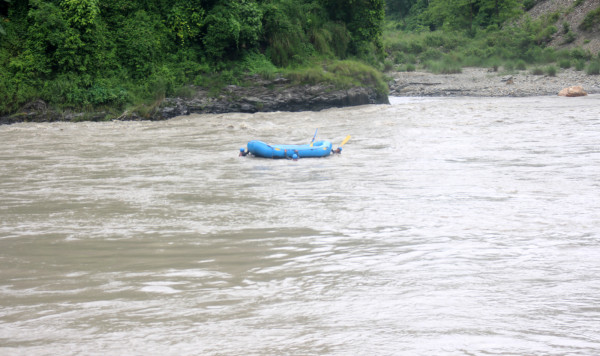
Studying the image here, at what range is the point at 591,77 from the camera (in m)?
32.6

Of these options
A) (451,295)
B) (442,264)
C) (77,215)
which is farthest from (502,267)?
(77,215)

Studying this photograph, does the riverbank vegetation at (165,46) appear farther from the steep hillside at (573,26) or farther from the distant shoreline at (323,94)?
the steep hillside at (573,26)

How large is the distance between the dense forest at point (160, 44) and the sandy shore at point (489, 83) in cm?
411

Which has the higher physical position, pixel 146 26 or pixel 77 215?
pixel 146 26

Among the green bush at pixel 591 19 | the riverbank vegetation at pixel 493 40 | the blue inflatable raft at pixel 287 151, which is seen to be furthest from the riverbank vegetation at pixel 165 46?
the green bush at pixel 591 19

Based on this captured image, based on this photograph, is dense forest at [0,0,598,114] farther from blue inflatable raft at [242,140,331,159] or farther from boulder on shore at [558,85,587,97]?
blue inflatable raft at [242,140,331,159]

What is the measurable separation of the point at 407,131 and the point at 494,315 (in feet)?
44.1

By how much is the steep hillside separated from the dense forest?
16999 millimetres

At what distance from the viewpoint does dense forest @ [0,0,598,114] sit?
69.4 feet

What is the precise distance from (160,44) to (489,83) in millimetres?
18695

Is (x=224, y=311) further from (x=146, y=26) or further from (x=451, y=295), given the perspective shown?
(x=146, y=26)

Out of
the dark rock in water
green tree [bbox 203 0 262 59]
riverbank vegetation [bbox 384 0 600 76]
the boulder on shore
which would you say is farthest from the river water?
riverbank vegetation [bbox 384 0 600 76]

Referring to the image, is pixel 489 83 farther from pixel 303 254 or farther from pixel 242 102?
pixel 303 254

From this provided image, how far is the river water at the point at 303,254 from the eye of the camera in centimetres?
413
